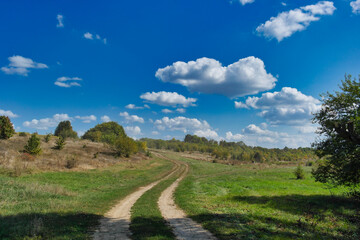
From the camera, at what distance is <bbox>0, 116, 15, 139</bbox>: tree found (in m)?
50.2

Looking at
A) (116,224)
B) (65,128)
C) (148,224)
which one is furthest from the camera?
(65,128)

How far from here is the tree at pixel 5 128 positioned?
5025 cm

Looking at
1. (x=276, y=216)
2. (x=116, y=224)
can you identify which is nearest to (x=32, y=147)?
(x=116, y=224)

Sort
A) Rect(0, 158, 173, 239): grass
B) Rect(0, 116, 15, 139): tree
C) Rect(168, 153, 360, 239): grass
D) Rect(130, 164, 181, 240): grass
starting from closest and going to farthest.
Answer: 1. Rect(0, 158, 173, 239): grass
2. Rect(130, 164, 181, 240): grass
3. Rect(168, 153, 360, 239): grass
4. Rect(0, 116, 15, 139): tree

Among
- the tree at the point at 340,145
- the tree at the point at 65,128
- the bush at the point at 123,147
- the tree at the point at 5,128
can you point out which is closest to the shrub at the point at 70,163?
the tree at the point at 5,128

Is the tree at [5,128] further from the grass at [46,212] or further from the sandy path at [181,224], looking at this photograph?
the sandy path at [181,224]

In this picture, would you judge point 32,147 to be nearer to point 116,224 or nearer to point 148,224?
point 116,224

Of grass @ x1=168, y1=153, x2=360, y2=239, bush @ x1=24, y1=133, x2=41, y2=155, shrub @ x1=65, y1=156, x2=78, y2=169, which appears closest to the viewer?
grass @ x1=168, y1=153, x2=360, y2=239

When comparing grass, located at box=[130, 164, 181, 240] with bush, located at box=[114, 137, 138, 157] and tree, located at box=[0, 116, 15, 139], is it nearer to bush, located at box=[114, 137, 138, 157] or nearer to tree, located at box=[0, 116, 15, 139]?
bush, located at box=[114, 137, 138, 157]

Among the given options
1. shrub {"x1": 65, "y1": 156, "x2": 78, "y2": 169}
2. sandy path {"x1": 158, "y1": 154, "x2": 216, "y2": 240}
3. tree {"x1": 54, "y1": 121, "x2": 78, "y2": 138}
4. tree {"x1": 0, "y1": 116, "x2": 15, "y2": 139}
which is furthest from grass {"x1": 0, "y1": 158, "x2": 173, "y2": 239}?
tree {"x1": 54, "y1": 121, "x2": 78, "y2": 138}

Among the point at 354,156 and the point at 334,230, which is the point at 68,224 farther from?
the point at 354,156

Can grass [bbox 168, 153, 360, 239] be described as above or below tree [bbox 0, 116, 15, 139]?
below

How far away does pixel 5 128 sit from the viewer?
5028cm

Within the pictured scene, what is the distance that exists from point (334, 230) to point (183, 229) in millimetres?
9973
